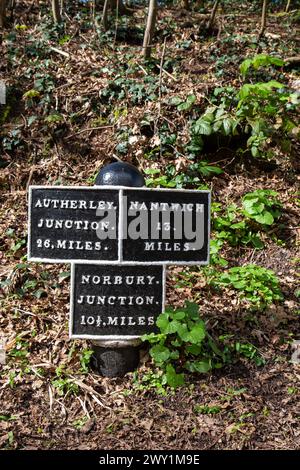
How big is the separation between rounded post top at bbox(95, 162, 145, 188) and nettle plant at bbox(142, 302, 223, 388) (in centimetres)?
99

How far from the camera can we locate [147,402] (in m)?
3.70

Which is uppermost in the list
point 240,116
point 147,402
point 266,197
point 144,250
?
point 240,116

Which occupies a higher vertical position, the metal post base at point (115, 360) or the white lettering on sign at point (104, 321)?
the white lettering on sign at point (104, 321)

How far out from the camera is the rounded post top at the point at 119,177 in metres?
3.81

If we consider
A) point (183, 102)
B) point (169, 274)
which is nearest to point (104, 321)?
point (169, 274)

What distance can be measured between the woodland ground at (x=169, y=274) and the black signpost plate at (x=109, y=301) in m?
0.34

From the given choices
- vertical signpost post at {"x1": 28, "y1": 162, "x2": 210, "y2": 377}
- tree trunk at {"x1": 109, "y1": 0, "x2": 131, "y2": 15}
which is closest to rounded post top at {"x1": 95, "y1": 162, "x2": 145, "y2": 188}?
vertical signpost post at {"x1": 28, "y1": 162, "x2": 210, "y2": 377}

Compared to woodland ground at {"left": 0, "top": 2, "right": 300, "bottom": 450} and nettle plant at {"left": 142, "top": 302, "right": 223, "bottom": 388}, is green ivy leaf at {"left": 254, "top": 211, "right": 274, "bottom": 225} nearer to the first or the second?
woodland ground at {"left": 0, "top": 2, "right": 300, "bottom": 450}

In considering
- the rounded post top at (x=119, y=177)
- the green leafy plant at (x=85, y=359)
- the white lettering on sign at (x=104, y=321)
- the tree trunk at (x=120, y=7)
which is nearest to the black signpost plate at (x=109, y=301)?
the white lettering on sign at (x=104, y=321)

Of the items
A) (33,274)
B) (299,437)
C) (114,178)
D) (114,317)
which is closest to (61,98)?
(33,274)

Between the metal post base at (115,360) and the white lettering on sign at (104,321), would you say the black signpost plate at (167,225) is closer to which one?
the white lettering on sign at (104,321)

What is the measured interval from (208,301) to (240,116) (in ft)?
8.01

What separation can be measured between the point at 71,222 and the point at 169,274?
4.71ft
